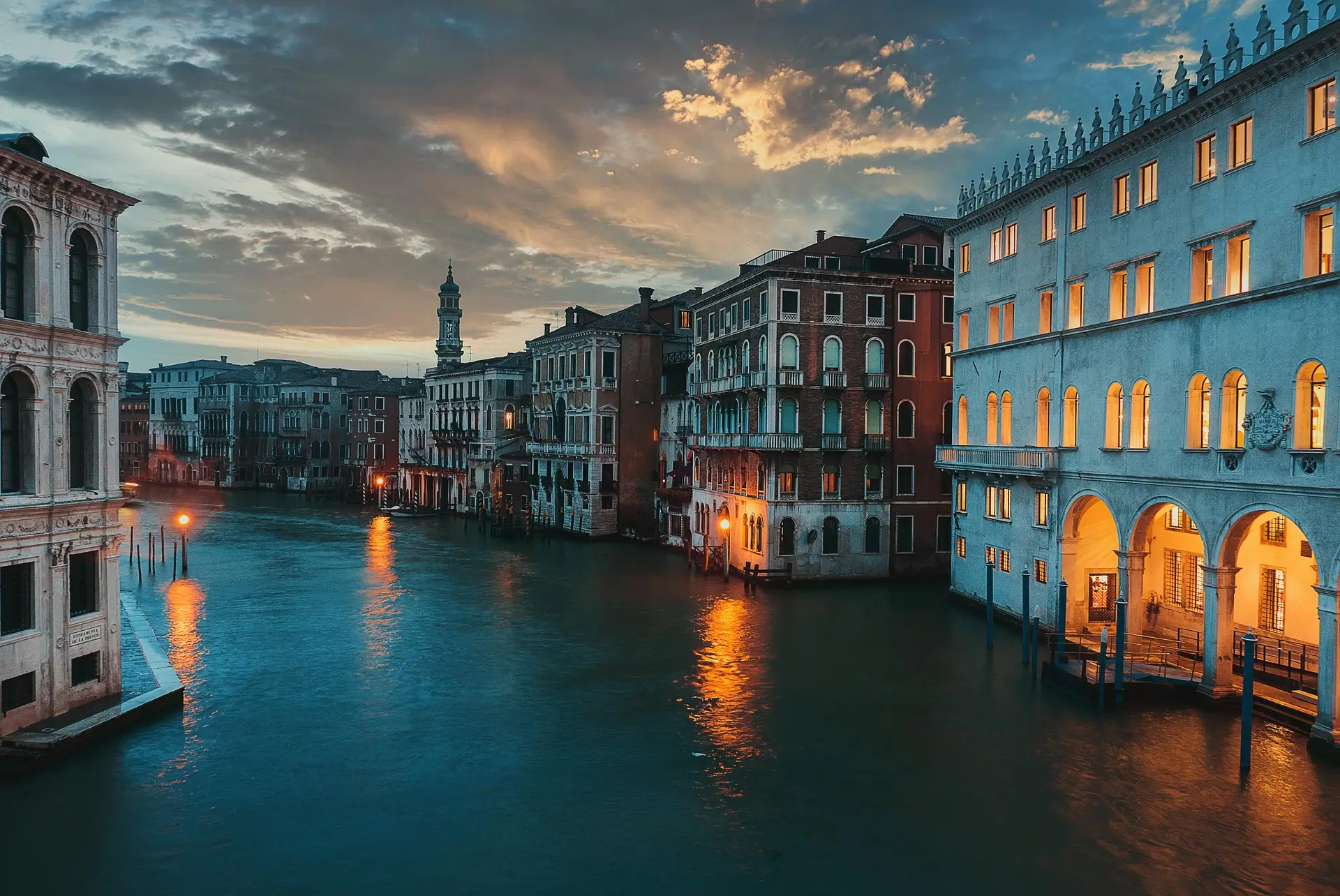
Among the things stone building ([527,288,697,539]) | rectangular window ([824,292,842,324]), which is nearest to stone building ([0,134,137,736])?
rectangular window ([824,292,842,324])

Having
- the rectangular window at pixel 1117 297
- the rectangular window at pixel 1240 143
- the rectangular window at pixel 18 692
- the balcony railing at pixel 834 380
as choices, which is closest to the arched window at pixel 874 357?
the balcony railing at pixel 834 380

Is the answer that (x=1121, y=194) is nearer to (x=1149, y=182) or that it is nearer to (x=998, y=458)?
(x=1149, y=182)

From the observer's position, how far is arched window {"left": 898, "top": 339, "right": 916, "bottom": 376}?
43.1m

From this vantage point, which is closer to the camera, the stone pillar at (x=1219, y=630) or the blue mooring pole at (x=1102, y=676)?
the stone pillar at (x=1219, y=630)

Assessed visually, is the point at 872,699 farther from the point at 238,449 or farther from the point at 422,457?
the point at 238,449

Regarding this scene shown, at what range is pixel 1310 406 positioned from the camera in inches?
779

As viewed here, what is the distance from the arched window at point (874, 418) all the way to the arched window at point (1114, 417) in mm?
16203

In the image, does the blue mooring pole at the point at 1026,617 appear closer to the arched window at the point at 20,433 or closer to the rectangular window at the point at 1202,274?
the rectangular window at the point at 1202,274

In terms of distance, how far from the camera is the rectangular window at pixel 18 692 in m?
18.0

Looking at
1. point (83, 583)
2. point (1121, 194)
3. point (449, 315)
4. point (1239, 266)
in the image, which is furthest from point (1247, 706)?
point (449, 315)

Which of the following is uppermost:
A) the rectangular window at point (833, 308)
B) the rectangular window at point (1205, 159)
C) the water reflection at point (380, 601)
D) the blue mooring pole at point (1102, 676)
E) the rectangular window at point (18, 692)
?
the rectangular window at point (1205, 159)

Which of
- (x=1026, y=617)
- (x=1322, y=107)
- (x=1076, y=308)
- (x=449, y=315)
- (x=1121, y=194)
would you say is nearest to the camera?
(x=1322, y=107)

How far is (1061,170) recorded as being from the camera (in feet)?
95.0

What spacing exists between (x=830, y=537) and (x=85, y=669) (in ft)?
100.0
